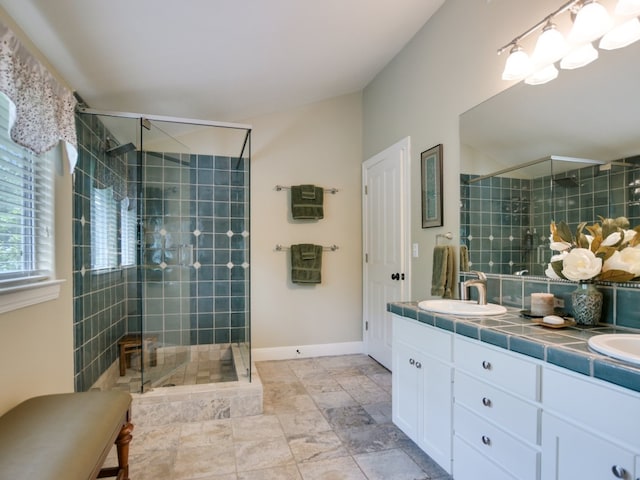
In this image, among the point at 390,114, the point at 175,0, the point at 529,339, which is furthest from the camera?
the point at 390,114

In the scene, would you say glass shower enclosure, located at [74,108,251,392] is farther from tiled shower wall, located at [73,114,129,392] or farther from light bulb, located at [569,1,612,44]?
light bulb, located at [569,1,612,44]

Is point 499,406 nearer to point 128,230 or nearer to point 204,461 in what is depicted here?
point 204,461

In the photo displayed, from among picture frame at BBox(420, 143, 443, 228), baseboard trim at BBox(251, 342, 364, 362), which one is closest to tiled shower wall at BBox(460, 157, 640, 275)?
Result: picture frame at BBox(420, 143, 443, 228)

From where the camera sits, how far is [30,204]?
1783mm

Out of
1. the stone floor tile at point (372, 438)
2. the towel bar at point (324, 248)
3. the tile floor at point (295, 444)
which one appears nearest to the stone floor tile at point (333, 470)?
the tile floor at point (295, 444)

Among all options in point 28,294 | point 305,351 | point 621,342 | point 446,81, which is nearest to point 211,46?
point 446,81

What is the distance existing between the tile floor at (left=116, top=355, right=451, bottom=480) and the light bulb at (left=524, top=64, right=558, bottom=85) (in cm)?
203

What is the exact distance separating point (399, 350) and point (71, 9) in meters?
2.36

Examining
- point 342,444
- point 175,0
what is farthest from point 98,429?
point 175,0

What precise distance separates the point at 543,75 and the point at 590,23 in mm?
284

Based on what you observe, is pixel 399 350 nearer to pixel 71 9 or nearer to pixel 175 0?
pixel 175 0

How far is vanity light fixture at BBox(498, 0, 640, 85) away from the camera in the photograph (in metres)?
1.40

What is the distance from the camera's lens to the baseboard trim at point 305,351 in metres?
3.66

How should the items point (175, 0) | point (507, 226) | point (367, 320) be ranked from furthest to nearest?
point (367, 320)
point (507, 226)
point (175, 0)
